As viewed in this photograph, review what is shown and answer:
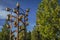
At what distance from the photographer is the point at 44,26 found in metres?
57.7

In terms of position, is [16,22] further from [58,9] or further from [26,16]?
[58,9]

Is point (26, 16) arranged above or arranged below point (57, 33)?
above

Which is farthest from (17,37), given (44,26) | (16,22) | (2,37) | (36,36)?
(2,37)

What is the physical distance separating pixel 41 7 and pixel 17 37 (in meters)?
35.1

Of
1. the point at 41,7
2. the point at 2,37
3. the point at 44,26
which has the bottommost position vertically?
the point at 2,37

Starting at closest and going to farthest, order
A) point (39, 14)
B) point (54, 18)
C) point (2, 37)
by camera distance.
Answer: point (54, 18) < point (39, 14) < point (2, 37)

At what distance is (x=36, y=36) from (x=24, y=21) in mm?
50321

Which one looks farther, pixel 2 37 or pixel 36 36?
pixel 2 37

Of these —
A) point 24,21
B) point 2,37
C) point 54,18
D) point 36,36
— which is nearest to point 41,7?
point 54,18

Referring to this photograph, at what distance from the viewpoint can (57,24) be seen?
191 feet

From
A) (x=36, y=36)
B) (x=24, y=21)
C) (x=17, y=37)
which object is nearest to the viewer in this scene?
(x=17, y=37)

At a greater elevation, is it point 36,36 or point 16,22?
point 16,22

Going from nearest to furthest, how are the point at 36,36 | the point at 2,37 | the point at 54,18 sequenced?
1. the point at 54,18
2. the point at 36,36
3. the point at 2,37

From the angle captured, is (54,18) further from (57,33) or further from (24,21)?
(24,21)
